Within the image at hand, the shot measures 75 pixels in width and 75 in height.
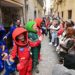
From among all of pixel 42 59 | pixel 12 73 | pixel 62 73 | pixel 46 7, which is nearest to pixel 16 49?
pixel 12 73

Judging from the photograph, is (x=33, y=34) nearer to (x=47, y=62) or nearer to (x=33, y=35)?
(x=33, y=35)

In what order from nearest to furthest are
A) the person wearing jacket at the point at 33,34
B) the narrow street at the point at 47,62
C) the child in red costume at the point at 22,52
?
the child in red costume at the point at 22,52 → the person wearing jacket at the point at 33,34 → the narrow street at the point at 47,62

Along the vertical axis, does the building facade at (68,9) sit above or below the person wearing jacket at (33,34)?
above

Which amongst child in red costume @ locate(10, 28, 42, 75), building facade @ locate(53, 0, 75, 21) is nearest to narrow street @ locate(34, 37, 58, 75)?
child in red costume @ locate(10, 28, 42, 75)

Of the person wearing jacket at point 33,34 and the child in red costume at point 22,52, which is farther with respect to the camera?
the person wearing jacket at point 33,34

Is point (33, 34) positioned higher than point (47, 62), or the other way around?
point (33, 34)

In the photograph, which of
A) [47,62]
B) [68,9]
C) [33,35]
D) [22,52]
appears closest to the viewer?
[22,52]

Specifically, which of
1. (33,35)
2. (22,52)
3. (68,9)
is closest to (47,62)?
(33,35)

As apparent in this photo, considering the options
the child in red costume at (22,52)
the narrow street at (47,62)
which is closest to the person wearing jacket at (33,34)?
the narrow street at (47,62)

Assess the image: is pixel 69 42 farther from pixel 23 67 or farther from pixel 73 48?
pixel 23 67

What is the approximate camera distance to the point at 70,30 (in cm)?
503

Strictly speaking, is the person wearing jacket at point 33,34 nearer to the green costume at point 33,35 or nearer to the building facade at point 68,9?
the green costume at point 33,35

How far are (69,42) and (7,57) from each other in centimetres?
146

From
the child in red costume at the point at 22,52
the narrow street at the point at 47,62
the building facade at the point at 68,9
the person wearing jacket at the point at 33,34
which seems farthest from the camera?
the building facade at the point at 68,9
